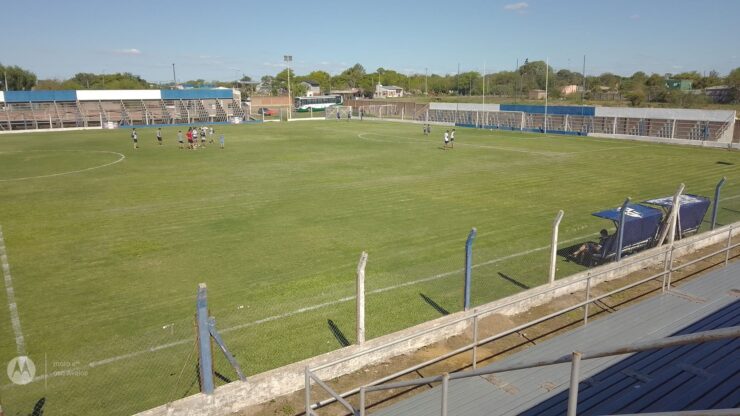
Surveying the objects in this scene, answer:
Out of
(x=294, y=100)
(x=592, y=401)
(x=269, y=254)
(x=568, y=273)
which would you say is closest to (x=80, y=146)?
(x=269, y=254)

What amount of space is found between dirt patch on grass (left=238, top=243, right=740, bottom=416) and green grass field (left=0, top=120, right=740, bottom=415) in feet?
3.04

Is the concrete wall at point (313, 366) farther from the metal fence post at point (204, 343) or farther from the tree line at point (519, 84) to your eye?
the tree line at point (519, 84)

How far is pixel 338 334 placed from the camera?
9406 mm

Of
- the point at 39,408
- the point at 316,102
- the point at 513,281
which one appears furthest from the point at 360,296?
the point at 316,102

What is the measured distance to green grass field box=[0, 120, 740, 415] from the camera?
8.86 meters

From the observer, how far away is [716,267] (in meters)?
12.5

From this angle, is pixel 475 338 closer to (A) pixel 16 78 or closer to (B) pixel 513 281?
(B) pixel 513 281

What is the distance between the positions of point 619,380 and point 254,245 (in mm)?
10700

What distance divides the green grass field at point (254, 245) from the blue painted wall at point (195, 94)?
41599 mm

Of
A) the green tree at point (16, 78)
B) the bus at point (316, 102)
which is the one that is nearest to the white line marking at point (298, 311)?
the bus at point (316, 102)

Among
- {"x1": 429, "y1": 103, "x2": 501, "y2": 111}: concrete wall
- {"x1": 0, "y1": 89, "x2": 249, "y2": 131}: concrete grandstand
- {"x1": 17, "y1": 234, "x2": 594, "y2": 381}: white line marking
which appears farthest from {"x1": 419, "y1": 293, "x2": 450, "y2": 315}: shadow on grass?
{"x1": 0, "y1": 89, "x2": 249, "y2": 131}: concrete grandstand

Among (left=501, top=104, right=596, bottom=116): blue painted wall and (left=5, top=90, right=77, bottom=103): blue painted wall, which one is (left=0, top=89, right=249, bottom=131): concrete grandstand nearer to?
(left=5, top=90, right=77, bottom=103): blue painted wall

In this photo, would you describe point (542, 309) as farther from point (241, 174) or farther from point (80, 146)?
point (80, 146)

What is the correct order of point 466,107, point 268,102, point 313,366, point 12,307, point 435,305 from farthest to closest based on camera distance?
point 268,102 → point 466,107 → point 12,307 → point 435,305 → point 313,366
